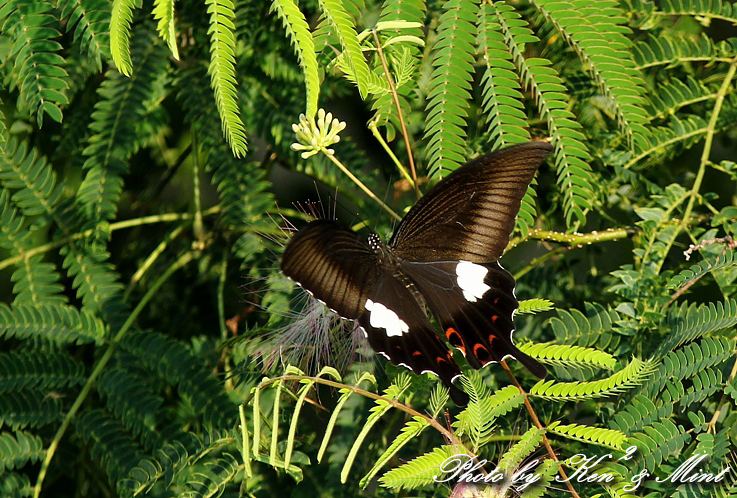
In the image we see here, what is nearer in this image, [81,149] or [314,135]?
[314,135]

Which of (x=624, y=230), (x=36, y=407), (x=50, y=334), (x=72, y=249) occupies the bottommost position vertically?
(x=36, y=407)

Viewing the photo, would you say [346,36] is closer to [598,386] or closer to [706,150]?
[598,386]

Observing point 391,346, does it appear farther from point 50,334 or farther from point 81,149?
point 81,149

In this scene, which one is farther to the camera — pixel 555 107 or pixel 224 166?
pixel 224 166

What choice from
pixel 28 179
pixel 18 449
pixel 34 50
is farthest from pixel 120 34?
pixel 18 449

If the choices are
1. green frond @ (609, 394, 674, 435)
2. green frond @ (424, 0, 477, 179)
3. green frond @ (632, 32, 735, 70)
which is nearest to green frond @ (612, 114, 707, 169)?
green frond @ (632, 32, 735, 70)

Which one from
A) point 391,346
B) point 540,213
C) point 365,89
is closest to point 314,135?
point 365,89
